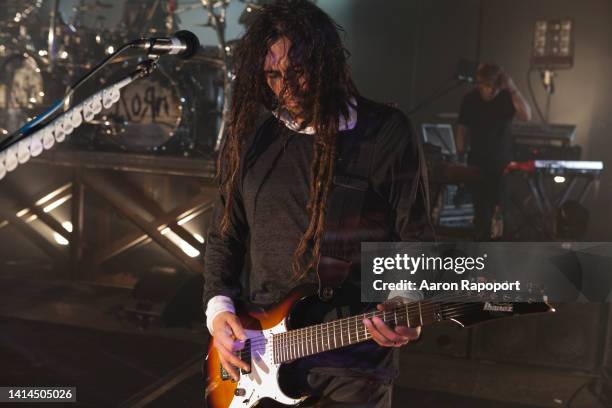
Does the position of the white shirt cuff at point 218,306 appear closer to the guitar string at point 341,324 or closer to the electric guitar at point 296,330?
the electric guitar at point 296,330

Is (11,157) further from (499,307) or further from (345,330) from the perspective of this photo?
(499,307)

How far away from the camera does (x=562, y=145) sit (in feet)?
26.6

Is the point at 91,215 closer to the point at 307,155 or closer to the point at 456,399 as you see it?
the point at 456,399

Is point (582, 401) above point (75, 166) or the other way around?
the other way around

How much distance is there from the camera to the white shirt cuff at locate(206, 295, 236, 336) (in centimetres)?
245

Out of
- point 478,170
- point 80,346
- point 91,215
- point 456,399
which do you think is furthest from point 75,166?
point 456,399

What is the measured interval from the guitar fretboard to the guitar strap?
0.11 metres

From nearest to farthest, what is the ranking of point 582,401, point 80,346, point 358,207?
point 358,207 → point 582,401 → point 80,346

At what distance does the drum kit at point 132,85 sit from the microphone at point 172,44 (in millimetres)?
4674

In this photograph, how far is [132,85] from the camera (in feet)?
25.8

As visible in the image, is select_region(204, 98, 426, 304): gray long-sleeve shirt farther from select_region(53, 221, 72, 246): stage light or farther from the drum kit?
select_region(53, 221, 72, 246): stage light

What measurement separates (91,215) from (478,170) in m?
4.25

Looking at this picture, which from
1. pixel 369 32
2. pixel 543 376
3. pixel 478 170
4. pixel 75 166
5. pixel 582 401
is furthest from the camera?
pixel 369 32

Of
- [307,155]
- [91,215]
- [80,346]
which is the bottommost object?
[80,346]
